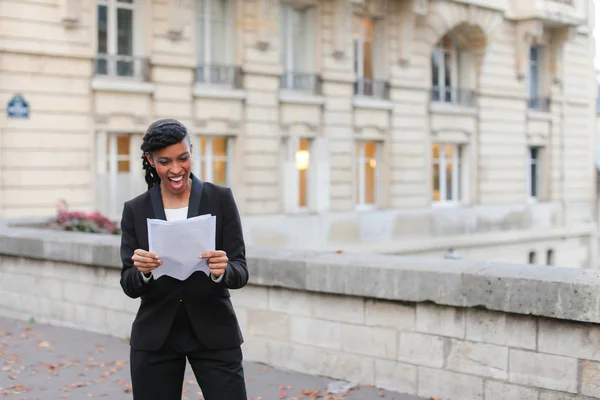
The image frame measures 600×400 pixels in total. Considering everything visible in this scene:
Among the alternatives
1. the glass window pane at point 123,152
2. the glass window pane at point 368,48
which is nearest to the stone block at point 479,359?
the glass window pane at point 123,152

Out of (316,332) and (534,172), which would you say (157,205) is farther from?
(534,172)

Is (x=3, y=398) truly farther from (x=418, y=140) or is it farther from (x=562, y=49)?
(x=562, y=49)

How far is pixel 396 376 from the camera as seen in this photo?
6781mm

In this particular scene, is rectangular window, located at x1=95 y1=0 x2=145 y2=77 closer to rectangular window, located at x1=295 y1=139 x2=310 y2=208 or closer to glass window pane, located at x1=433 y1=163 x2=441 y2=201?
rectangular window, located at x1=295 y1=139 x2=310 y2=208

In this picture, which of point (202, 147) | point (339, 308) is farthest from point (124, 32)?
point (339, 308)

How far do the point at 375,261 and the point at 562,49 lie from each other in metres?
26.0

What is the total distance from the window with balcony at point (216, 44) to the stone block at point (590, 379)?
15.5m

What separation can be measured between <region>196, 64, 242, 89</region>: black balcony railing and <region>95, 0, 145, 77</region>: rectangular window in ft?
5.33

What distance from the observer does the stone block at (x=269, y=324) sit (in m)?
7.55

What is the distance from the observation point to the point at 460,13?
26.0m

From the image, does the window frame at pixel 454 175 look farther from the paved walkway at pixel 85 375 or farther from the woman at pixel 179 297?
the woman at pixel 179 297

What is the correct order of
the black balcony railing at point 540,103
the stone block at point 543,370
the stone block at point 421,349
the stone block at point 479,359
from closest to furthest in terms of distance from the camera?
the stone block at point 543,370
the stone block at point 479,359
the stone block at point 421,349
the black balcony railing at point 540,103

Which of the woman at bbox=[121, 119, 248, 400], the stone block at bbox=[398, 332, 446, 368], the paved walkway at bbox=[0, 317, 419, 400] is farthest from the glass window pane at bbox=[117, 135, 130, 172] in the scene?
the woman at bbox=[121, 119, 248, 400]

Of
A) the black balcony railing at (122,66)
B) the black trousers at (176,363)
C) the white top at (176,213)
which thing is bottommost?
the black trousers at (176,363)
